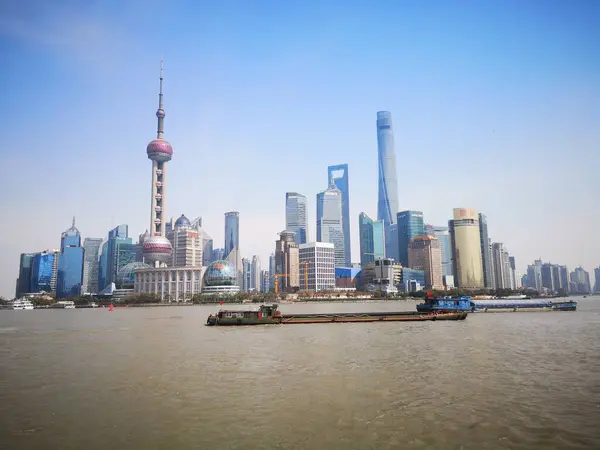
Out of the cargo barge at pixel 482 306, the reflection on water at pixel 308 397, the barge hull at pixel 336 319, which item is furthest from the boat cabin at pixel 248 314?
the cargo barge at pixel 482 306

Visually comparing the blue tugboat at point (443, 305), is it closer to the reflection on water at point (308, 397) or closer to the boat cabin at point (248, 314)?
the boat cabin at point (248, 314)

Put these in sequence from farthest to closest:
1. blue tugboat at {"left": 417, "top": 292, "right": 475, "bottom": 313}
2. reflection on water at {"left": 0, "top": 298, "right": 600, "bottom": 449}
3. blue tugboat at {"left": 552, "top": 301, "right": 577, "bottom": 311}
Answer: blue tugboat at {"left": 552, "top": 301, "right": 577, "bottom": 311} < blue tugboat at {"left": 417, "top": 292, "right": 475, "bottom": 313} < reflection on water at {"left": 0, "top": 298, "right": 600, "bottom": 449}

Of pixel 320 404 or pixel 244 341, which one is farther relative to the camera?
pixel 244 341

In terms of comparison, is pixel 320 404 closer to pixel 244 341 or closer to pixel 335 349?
pixel 335 349

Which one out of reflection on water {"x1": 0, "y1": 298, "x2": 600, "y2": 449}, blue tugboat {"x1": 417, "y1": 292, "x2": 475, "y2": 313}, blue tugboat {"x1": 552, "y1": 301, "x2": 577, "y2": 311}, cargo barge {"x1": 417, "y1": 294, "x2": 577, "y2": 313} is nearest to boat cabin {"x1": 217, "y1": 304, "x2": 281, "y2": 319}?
reflection on water {"x1": 0, "y1": 298, "x2": 600, "y2": 449}

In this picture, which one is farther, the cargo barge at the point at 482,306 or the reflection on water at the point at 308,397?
the cargo barge at the point at 482,306

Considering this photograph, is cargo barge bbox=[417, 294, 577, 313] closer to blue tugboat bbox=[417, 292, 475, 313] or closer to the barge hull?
blue tugboat bbox=[417, 292, 475, 313]

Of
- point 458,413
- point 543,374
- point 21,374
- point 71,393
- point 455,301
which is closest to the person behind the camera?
point 458,413

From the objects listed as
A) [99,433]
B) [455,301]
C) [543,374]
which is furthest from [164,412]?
[455,301]
